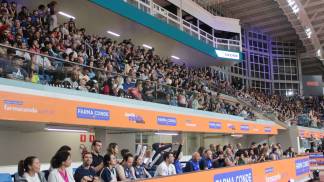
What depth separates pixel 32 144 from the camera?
12.4 metres

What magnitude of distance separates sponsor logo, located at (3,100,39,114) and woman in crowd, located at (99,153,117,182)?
289cm

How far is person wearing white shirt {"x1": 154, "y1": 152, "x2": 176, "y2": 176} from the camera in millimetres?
7930

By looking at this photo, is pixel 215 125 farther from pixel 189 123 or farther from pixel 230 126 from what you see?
pixel 189 123

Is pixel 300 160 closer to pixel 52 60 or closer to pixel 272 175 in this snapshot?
pixel 272 175

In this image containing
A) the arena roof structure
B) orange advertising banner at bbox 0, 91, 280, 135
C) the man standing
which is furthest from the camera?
the arena roof structure

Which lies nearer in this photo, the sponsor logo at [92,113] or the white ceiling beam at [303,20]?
the sponsor logo at [92,113]

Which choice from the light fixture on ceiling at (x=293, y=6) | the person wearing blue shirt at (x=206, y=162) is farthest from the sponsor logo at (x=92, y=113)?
Answer: the light fixture on ceiling at (x=293, y=6)

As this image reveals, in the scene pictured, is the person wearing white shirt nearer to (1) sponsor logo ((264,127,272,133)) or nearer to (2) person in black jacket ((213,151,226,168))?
(2) person in black jacket ((213,151,226,168))

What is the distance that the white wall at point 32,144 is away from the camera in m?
11.3

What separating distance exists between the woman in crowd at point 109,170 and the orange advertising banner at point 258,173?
0.61 m

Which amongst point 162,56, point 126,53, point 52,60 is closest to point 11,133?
point 52,60

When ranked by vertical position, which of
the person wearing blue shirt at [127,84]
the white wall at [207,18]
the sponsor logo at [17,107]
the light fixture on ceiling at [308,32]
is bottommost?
the sponsor logo at [17,107]

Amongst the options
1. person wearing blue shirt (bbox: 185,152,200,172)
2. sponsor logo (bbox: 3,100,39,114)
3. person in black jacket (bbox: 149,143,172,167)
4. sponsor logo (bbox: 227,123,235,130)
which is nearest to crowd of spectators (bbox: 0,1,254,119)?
sponsor logo (bbox: 3,100,39,114)

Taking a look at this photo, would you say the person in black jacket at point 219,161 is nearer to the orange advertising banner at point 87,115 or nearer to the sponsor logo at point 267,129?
the orange advertising banner at point 87,115
